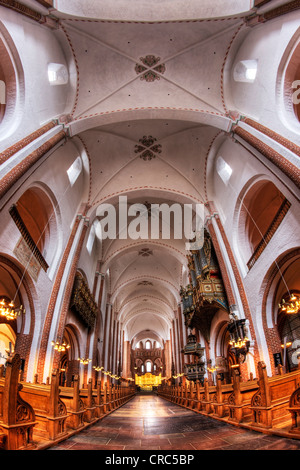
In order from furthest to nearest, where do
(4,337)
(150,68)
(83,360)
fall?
(4,337) → (83,360) → (150,68)

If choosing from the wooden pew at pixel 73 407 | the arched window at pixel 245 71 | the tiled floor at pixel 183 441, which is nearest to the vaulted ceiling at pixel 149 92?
the arched window at pixel 245 71

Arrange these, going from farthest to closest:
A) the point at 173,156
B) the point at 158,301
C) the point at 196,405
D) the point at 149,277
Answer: the point at 158,301, the point at 149,277, the point at 173,156, the point at 196,405

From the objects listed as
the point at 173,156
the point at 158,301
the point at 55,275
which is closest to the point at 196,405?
the point at 55,275

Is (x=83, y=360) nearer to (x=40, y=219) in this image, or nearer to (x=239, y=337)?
(x=40, y=219)

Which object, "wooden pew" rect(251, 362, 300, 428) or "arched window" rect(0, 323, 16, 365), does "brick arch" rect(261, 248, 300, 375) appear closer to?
"wooden pew" rect(251, 362, 300, 428)

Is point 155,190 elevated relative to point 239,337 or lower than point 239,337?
elevated

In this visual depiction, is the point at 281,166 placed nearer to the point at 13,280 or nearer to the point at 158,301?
the point at 13,280

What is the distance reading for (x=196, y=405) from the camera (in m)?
10.3

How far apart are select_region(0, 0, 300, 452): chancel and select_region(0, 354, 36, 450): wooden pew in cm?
2

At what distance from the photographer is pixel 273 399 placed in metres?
5.12

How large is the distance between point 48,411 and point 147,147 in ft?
45.8

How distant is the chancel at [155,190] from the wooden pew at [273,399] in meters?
0.03

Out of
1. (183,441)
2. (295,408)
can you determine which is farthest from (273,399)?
(183,441)

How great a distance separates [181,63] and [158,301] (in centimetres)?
2861
